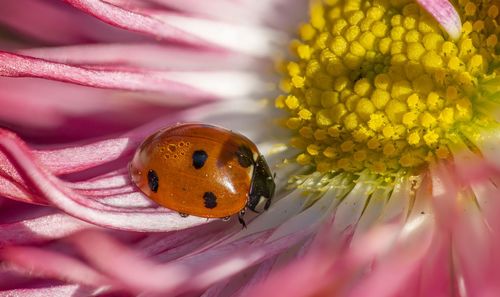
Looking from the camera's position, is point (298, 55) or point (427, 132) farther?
point (298, 55)

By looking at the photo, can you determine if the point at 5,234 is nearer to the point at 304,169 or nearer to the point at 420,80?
the point at 304,169

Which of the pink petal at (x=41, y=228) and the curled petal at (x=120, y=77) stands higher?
the curled petal at (x=120, y=77)

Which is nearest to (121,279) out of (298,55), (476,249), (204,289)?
(204,289)

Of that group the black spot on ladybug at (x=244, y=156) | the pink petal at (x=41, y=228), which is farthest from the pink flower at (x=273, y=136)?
the black spot on ladybug at (x=244, y=156)

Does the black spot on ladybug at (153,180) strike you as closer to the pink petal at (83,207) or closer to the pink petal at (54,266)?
the pink petal at (83,207)

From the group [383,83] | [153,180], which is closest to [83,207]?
[153,180]
